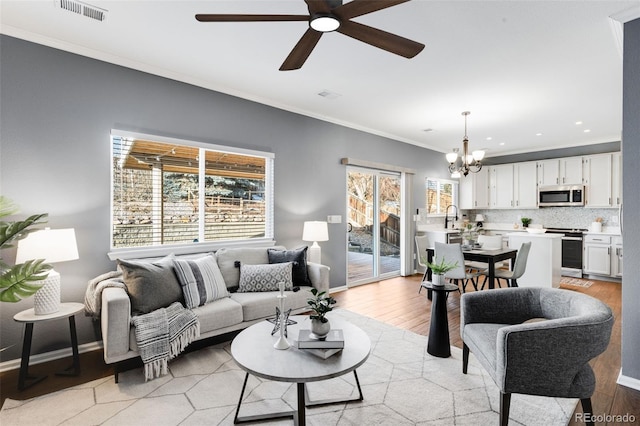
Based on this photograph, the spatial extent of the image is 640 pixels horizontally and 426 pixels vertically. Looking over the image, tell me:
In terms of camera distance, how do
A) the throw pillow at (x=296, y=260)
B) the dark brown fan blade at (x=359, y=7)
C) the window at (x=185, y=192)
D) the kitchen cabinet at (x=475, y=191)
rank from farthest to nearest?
the kitchen cabinet at (x=475, y=191) < the throw pillow at (x=296, y=260) < the window at (x=185, y=192) < the dark brown fan blade at (x=359, y=7)

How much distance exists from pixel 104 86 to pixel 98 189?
0.98 metres

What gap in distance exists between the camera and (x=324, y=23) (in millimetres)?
1747

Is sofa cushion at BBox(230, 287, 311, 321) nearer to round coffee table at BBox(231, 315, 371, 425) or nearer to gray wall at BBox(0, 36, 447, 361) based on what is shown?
round coffee table at BBox(231, 315, 371, 425)

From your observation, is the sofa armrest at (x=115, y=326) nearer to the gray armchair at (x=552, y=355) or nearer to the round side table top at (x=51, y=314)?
the round side table top at (x=51, y=314)

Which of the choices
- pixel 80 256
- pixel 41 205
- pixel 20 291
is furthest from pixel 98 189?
pixel 20 291

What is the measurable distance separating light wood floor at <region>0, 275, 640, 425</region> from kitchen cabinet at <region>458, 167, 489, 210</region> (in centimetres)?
268

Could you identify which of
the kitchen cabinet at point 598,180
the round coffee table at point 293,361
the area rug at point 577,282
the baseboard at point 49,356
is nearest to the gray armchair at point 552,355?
the round coffee table at point 293,361

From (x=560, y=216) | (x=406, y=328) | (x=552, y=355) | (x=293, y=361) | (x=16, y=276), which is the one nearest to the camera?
(x=552, y=355)

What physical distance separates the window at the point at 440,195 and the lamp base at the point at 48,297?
6.42 meters

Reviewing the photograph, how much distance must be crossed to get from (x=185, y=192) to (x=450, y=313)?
3.55m

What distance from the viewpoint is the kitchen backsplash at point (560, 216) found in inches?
248

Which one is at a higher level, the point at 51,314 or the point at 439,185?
the point at 439,185

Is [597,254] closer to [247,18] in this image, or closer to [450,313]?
[450,313]

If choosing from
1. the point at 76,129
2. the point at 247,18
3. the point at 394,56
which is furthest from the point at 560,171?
the point at 76,129
